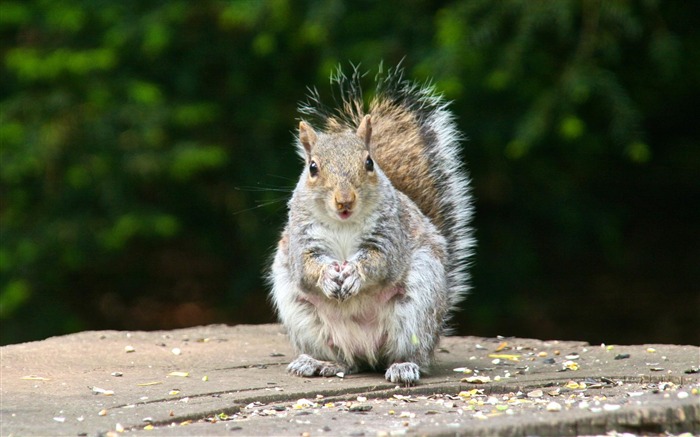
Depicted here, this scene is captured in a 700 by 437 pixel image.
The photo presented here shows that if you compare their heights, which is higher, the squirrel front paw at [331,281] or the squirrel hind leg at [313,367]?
the squirrel front paw at [331,281]

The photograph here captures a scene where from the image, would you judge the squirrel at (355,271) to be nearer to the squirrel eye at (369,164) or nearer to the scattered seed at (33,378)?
the squirrel eye at (369,164)

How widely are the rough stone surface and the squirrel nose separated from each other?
20.9 inches

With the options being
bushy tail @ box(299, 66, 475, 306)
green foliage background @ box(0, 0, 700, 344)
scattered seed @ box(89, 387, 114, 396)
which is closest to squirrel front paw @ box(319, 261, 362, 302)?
bushy tail @ box(299, 66, 475, 306)

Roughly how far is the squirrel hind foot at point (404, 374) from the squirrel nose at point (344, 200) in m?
0.50

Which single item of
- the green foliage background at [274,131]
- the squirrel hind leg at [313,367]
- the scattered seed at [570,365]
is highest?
the green foliage background at [274,131]

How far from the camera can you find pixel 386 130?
394 cm

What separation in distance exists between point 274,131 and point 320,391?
299cm

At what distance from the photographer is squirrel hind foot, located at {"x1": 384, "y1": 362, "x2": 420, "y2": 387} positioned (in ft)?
10.6

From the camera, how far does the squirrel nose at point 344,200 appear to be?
10.5ft

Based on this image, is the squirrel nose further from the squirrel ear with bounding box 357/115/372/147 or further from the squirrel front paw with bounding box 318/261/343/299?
the squirrel ear with bounding box 357/115/372/147

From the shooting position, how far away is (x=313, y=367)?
342cm

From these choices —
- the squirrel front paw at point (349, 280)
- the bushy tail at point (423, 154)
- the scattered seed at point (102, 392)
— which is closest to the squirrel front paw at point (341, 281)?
the squirrel front paw at point (349, 280)

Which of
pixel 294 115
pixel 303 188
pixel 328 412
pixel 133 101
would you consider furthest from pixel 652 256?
pixel 328 412

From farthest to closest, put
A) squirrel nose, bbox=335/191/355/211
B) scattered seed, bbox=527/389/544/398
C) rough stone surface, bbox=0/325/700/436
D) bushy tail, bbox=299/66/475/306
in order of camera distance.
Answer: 1. bushy tail, bbox=299/66/475/306
2. squirrel nose, bbox=335/191/355/211
3. scattered seed, bbox=527/389/544/398
4. rough stone surface, bbox=0/325/700/436
